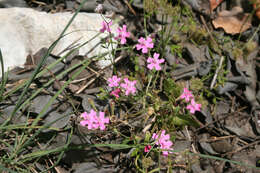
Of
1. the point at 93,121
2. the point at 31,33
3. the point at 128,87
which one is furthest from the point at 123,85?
the point at 31,33

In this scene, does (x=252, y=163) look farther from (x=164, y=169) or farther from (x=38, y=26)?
(x=38, y=26)

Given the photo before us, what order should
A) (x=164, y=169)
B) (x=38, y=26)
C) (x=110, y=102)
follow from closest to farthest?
(x=164, y=169) < (x=110, y=102) < (x=38, y=26)

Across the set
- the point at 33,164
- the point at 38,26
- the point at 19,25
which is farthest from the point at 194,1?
the point at 33,164

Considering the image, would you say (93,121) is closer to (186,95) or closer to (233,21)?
(186,95)

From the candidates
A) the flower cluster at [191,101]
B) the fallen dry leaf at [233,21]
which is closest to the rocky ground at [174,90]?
the fallen dry leaf at [233,21]

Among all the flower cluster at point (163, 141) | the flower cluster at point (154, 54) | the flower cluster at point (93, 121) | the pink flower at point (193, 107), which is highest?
the flower cluster at point (154, 54)

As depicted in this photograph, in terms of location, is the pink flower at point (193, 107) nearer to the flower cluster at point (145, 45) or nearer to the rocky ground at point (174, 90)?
the rocky ground at point (174, 90)
